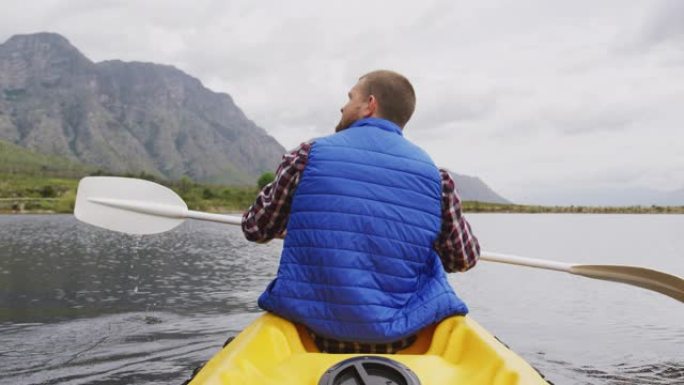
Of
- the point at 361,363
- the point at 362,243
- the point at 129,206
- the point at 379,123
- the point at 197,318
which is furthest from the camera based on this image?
the point at 197,318

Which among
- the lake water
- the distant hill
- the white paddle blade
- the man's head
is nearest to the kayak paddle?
the white paddle blade

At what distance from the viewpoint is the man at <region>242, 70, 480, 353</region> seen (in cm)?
305

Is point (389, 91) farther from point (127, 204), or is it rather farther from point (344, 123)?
point (127, 204)

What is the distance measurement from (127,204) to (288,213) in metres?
3.46

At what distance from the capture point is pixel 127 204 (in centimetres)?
644

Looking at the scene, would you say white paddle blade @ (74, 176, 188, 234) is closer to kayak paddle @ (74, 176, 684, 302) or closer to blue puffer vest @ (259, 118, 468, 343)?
kayak paddle @ (74, 176, 684, 302)

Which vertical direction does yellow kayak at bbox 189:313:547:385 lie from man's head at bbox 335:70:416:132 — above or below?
below

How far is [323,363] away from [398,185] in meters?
0.96

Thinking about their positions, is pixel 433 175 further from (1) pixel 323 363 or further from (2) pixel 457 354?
(1) pixel 323 363

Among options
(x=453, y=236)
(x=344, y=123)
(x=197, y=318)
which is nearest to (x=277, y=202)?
(x=344, y=123)

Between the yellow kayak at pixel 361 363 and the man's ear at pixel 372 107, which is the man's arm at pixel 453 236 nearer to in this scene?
the yellow kayak at pixel 361 363

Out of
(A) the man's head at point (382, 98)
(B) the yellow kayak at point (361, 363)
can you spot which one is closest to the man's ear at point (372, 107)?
(A) the man's head at point (382, 98)

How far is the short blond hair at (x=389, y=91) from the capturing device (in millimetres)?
3500

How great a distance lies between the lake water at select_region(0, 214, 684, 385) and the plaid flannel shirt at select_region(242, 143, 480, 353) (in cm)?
372
